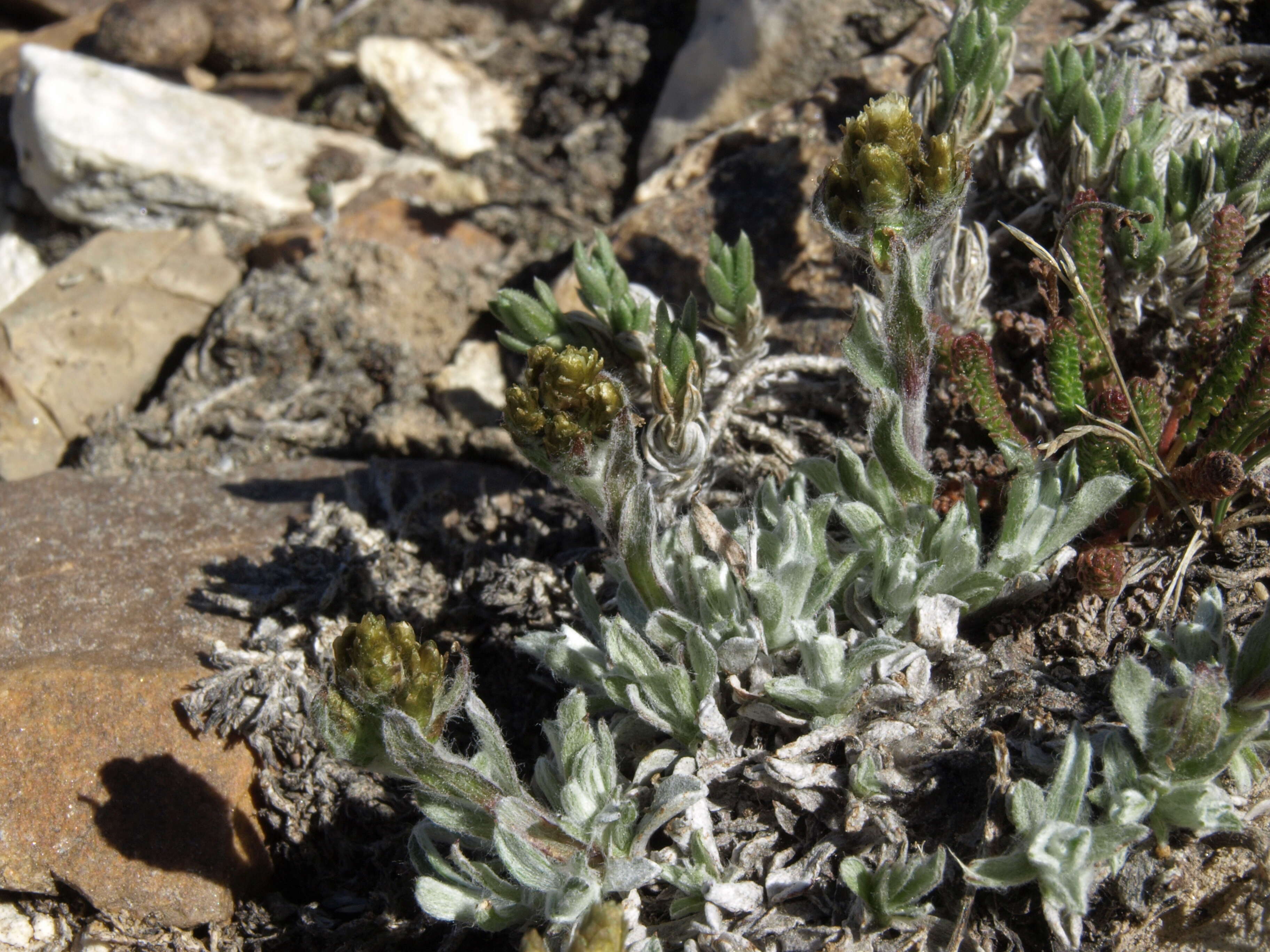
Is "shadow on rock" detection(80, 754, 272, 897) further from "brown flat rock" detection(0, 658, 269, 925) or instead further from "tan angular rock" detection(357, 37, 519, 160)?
"tan angular rock" detection(357, 37, 519, 160)

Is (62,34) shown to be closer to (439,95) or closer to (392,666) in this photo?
(439,95)

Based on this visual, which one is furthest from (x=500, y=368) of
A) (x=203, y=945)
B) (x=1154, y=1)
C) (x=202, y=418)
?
(x=1154, y=1)

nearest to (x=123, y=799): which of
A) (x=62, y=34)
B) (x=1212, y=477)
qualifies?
(x=1212, y=477)

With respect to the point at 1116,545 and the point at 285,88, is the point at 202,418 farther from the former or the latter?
the point at 1116,545

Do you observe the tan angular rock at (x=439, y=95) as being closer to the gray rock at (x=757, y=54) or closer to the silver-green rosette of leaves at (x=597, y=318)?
the gray rock at (x=757, y=54)

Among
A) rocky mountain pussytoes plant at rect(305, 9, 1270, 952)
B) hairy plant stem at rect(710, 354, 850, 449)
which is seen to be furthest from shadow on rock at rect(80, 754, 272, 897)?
hairy plant stem at rect(710, 354, 850, 449)

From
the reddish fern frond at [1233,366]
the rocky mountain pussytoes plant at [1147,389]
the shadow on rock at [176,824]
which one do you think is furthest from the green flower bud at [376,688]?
the reddish fern frond at [1233,366]
